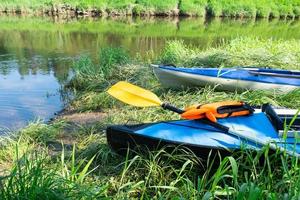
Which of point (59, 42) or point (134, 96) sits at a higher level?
point (134, 96)

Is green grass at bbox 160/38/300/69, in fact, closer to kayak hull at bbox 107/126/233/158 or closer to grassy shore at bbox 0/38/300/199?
grassy shore at bbox 0/38/300/199

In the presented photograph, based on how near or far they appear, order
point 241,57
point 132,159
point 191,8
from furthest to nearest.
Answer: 1. point 191,8
2. point 241,57
3. point 132,159

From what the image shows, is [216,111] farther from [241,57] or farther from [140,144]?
[241,57]

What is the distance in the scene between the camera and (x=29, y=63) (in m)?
9.16

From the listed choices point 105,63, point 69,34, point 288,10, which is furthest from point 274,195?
point 288,10

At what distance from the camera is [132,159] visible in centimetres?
278

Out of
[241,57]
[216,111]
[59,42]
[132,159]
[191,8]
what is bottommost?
[59,42]

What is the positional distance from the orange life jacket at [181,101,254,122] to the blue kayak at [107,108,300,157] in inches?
1.7

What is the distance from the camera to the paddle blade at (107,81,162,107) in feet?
11.7

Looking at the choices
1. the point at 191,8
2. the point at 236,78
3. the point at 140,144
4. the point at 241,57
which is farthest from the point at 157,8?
the point at 140,144

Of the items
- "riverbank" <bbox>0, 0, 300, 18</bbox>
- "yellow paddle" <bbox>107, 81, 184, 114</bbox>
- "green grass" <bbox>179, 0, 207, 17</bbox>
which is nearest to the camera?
"yellow paddle" <bbox>107, 81, 184, 114</bbox>

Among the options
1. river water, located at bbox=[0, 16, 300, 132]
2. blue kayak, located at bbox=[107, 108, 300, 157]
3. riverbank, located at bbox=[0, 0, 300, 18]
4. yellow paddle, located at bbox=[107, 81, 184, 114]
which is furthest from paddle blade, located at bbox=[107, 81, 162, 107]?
riverbank, located at bbox=[0, 0, 300, 18]

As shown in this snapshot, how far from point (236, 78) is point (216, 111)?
2.10m

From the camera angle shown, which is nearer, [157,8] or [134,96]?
[134,96]
